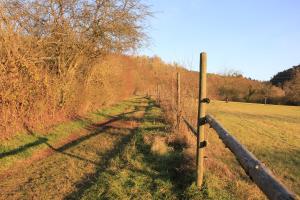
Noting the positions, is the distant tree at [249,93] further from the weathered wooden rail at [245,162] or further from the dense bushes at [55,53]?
the weathered wooden rail at [245,162]

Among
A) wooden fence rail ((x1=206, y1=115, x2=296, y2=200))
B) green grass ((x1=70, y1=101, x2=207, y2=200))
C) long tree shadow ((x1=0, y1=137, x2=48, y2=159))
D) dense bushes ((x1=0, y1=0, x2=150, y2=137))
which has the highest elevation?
dense bushes ((x1=0, y1=0, x2=150, y2=137))

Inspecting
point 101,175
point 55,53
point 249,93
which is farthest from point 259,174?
point 249,93

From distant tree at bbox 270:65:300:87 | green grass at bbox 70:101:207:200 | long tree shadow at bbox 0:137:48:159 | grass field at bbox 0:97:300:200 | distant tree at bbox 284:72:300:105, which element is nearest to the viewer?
green grass at bbox 70:101:207:200

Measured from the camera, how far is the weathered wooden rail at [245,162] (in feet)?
10.3

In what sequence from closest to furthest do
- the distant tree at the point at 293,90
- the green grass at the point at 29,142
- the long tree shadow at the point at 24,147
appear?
the green grass at the point at 29,142, the long tree shadow at the point at 24,147, the distant tree at the point at 293,90

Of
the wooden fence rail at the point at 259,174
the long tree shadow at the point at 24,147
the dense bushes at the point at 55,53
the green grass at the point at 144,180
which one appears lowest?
the long tree shadow at the point at 24,147

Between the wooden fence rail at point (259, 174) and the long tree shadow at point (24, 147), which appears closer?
the wooden fence rail at point (259, 174)

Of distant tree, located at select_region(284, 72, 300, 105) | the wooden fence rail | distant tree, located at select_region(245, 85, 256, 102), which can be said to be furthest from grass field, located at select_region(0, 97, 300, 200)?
distant tree, located at select_region(245, 85, 256, 102)

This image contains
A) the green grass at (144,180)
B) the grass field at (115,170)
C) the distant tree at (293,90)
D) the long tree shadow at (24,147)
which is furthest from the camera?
the distant tree at (293,90)

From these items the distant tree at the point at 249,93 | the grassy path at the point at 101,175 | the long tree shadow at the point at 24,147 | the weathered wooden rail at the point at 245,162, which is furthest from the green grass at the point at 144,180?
the distant tree at the point at 249,93

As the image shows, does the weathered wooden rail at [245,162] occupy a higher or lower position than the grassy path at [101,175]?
higher

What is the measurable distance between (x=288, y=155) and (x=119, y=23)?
1086cm

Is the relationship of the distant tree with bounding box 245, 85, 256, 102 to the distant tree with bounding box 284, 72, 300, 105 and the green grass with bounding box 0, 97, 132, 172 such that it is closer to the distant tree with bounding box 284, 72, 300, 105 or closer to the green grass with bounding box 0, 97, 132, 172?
the distant tree with bounding box 284, 72, 300, 105

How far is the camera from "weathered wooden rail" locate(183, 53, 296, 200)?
3.13 m
